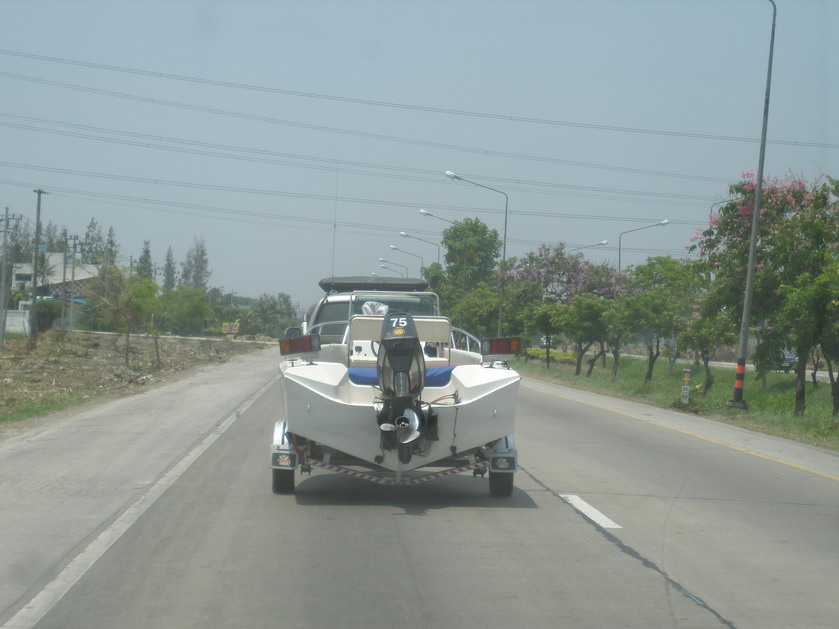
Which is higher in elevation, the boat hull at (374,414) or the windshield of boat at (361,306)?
the windshield of boat at (361,306)

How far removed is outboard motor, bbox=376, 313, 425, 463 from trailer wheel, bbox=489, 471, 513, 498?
4.54 ft

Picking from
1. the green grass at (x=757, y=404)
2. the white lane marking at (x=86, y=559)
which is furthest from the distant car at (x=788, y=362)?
the white lane marking at (x=86, y=559)

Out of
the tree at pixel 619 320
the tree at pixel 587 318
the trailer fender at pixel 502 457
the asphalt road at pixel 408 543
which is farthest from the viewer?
the tree at pixel 587 318

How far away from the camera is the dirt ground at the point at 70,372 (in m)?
21.2

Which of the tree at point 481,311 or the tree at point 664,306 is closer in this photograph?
the tree at point 664,306

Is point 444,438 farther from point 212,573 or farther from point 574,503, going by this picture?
point 212,573

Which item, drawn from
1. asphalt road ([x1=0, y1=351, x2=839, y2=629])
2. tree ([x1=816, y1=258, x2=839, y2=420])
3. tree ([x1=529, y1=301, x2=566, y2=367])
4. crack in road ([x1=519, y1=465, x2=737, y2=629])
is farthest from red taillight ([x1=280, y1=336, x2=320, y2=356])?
tree ([x1=529, y1=301, x2=566, y2=367])

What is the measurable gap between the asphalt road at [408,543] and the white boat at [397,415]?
453mm

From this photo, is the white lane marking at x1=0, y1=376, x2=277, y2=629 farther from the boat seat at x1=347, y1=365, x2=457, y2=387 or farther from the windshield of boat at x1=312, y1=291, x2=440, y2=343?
the windshield of boat at x1=312, y1=291, x2=440, y2=343

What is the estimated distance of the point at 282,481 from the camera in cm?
920

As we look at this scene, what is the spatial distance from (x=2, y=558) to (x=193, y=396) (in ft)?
54.9

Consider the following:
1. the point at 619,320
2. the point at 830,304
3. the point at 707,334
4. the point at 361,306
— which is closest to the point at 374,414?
the point at 361,306

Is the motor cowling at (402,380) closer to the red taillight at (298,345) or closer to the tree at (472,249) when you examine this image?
the red taillight at (298,345)

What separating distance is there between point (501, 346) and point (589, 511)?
74.6 inches
